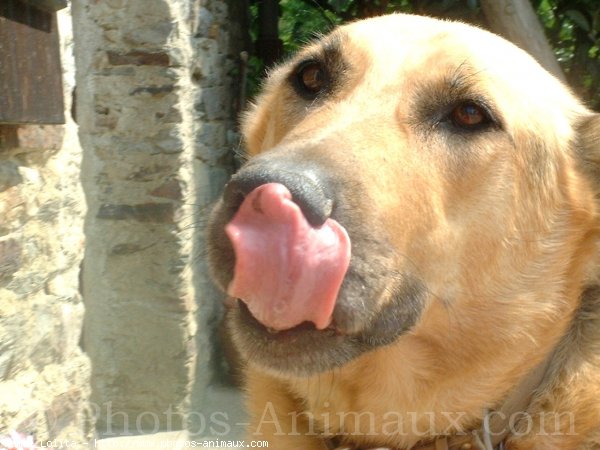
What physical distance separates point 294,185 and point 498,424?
3.07ft

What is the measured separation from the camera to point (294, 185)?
1534mm

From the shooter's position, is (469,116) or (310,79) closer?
(469,116)

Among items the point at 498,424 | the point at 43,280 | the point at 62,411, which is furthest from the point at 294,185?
the point at 62,411

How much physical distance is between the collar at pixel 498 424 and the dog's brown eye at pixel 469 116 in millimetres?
666

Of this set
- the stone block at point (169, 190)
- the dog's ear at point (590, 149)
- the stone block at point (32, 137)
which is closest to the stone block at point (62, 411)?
the stone block at point (32, 137)

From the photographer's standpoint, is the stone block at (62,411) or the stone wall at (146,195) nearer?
the stone block at (62,411)

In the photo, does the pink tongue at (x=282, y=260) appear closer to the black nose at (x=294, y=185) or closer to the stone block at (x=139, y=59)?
the black nose at (x=294, y=185)

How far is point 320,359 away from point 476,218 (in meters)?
0.60

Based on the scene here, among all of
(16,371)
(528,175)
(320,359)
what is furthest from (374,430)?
(16,371)

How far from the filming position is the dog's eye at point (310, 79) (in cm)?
223

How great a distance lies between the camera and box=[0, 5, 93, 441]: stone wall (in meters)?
2.48

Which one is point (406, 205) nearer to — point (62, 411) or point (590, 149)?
point (590, 149)

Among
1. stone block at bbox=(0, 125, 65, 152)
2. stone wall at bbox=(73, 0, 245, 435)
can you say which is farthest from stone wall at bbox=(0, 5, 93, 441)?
stone wall at bbox=(73, 0, 245, 435)

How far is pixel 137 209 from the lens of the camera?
4492 millimetres
